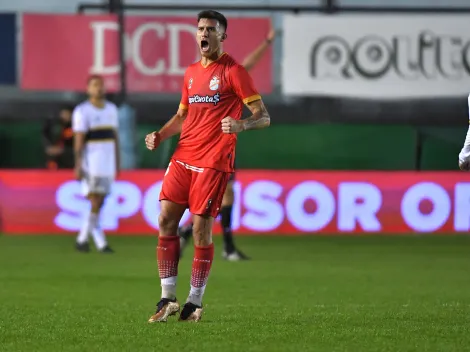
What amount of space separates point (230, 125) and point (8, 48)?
10798 mm

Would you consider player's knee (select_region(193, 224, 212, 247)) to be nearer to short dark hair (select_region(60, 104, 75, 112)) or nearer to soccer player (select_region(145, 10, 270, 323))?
soccer player (select_region(145, 10, 270, 323))

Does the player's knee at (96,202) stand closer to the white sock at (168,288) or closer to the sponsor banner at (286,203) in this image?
the sponsor banner at (286,203)

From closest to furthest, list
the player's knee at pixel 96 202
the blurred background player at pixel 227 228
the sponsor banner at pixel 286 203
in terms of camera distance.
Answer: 1. the blurred background player at pixel 227 228
2. the player's knee at pixel 96 202
3. the sponsor banner at pixel 286 203

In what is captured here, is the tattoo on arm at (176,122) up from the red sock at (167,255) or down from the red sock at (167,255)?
up

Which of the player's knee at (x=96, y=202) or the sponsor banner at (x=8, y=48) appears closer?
the player's knee at (x=96, y=202)

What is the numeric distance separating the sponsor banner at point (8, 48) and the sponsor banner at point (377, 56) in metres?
3.84

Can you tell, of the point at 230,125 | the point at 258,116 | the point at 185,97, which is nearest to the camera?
the point at 230,125

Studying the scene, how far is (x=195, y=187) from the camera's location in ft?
25.6

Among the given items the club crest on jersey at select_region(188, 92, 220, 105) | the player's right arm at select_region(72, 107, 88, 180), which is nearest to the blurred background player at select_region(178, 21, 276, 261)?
the player's right arm at select_region(72, 107, 88, 180)

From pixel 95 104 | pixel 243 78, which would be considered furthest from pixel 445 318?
pixel 95 104

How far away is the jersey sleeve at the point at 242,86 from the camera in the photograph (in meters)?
7.70

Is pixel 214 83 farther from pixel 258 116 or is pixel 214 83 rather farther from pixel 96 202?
pixel 96 202

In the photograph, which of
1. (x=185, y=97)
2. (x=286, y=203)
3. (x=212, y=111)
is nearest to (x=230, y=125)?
(x=212, y=111)

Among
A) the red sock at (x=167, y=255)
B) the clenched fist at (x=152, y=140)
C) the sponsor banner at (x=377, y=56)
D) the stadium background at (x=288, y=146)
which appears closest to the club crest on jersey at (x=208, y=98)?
the clenched fist at (x=152, y=140)
